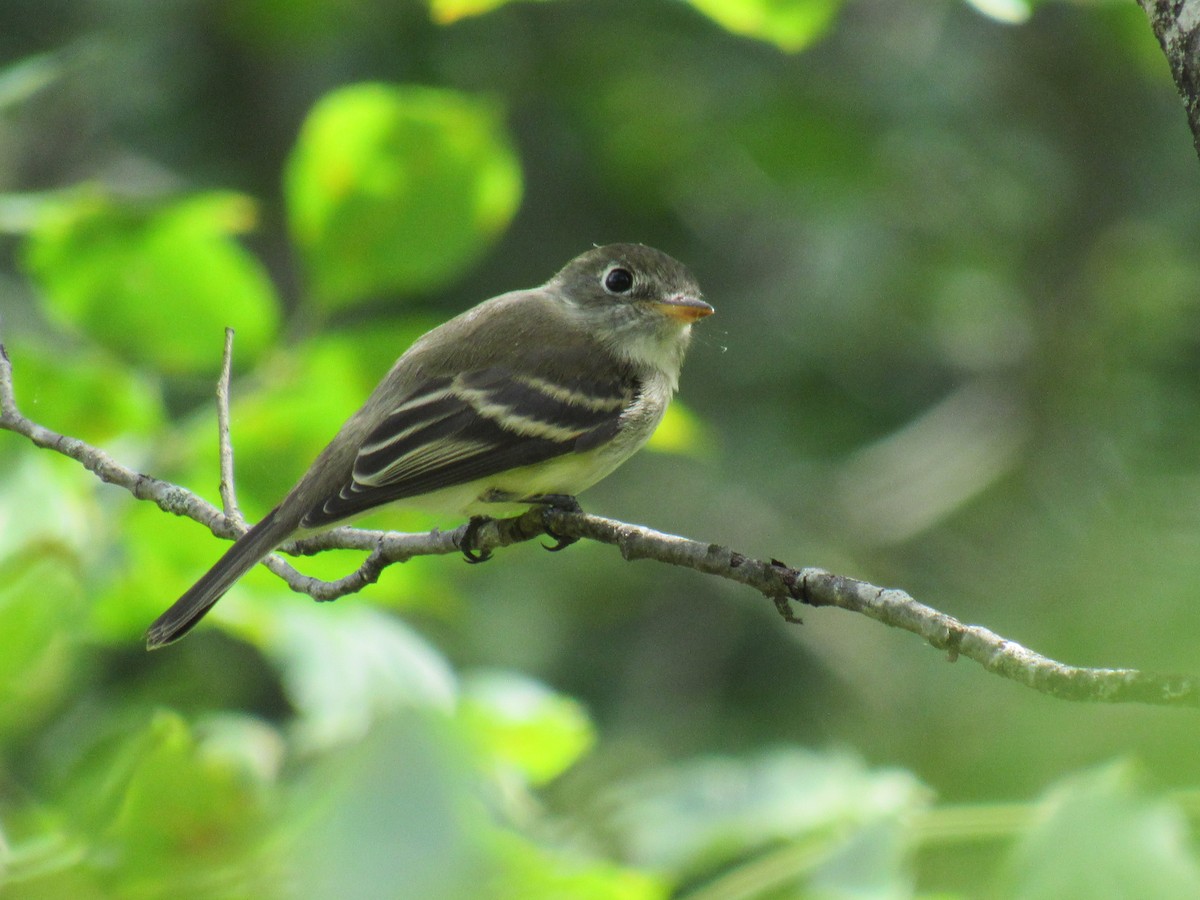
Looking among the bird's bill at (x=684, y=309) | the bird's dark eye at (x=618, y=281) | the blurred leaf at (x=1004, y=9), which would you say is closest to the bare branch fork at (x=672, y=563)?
the blurred leaf at (x=1004, y=9)

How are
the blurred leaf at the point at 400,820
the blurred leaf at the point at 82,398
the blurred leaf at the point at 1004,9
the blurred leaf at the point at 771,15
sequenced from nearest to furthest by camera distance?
the blurred leaf at the point at 400,820, the blurred leaf at the point at 1004,9, the blurred leaf at the point at 771,15, the blurred leaf at the point at 82,398

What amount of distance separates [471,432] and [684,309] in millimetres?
822

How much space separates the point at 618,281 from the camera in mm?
3852

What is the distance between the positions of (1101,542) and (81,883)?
0.87 m

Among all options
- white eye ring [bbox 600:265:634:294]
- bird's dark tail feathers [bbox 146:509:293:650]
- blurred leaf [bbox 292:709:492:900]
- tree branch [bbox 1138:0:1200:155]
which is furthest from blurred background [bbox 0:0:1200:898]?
white eye ring [bbox 600:265:634:294]

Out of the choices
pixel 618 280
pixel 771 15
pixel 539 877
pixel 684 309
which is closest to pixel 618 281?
pixel 618 280

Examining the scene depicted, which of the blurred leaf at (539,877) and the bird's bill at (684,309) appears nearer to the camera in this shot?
the blurred leaf at (539,877)

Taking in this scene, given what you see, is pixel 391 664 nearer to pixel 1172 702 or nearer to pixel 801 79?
pixel 1172 702

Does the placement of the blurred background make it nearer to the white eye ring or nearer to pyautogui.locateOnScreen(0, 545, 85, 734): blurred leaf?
pyautogui.locateOnScreen(0, 545, 85, 734): blurred leaf

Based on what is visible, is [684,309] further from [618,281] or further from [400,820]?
[400,820]

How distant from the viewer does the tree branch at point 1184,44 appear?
138cm

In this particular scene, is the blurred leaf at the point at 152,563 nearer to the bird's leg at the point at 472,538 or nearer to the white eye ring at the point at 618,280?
the bird's leg at the point at 472,538

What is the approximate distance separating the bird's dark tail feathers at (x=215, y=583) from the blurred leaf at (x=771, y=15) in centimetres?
131

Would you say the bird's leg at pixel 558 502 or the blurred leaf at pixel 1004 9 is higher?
the blurred leaf at pixel 1004 9
